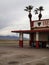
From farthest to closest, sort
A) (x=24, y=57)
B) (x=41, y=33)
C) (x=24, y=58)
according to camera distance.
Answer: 1. (x=41, y=33)
2. (x=24, y=57)
3. (x=24, y=58)

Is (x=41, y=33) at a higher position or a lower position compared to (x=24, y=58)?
higher

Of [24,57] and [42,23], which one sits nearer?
[24,57]

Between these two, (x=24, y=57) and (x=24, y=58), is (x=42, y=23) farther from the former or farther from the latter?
(x=24, y=58)

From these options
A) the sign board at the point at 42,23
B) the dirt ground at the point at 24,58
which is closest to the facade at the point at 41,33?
the sign board at the point at 42,23

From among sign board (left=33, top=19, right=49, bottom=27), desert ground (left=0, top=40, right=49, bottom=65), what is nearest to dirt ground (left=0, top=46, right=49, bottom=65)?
desert ground (left=0, top=40, right=49, bottom=65)

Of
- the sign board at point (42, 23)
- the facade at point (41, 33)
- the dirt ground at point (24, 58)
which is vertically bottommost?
the dirt ground at point (24, 58)

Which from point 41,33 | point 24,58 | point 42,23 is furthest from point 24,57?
point 42,23

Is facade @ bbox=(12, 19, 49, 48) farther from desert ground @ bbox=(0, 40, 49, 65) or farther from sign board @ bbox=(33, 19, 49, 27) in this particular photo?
desert ground @ bbox=(0, 40, 49, 65)

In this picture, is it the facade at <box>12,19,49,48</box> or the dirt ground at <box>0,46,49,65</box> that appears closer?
the dirt ground at <box>0,46,49,65</box>

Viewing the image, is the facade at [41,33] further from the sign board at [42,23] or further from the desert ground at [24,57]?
the desert ground at [24,57]

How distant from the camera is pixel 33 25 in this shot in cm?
3606

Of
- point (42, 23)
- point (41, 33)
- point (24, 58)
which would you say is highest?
point (42, 23)

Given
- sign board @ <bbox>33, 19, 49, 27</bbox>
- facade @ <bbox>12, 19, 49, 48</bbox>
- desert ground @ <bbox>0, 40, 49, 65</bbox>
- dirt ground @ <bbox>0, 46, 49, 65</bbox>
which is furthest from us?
sign board @ <bbox>33, 19, 49, 27</bbox>

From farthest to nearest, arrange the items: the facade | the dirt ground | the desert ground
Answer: the facade, the desert ground, the dirt ground
